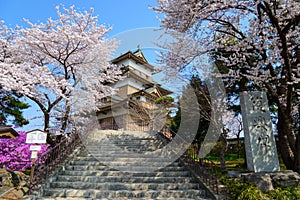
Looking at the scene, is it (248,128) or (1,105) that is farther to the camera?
(1,105)

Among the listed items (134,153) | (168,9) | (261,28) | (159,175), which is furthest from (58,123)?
(261,28)

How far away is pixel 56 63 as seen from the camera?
9.39 meters

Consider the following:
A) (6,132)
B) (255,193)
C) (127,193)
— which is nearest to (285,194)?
(255,193)

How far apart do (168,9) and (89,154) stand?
6.29 metres

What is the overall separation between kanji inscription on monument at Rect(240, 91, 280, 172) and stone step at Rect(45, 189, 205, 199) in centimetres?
188

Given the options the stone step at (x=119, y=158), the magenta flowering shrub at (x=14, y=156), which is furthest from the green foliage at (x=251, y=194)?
the magenta flowering shrub at (x=14, y=156)

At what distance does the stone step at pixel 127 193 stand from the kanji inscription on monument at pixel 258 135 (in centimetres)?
188

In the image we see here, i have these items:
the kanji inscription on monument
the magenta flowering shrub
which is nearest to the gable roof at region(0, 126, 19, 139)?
the magenta flowering shrub

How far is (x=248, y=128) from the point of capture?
588 centimetres

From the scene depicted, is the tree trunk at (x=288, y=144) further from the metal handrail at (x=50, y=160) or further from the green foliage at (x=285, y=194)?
the metal handrail at (x=50, y=160)

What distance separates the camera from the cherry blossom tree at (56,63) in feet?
24.9

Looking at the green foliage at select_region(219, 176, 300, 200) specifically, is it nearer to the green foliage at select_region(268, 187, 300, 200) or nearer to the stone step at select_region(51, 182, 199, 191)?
the green foliage at select_region(268, 187, 300, 200)

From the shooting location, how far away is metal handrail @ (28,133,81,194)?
535 cm

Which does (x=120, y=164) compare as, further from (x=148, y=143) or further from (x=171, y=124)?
(x=171, y=124)
